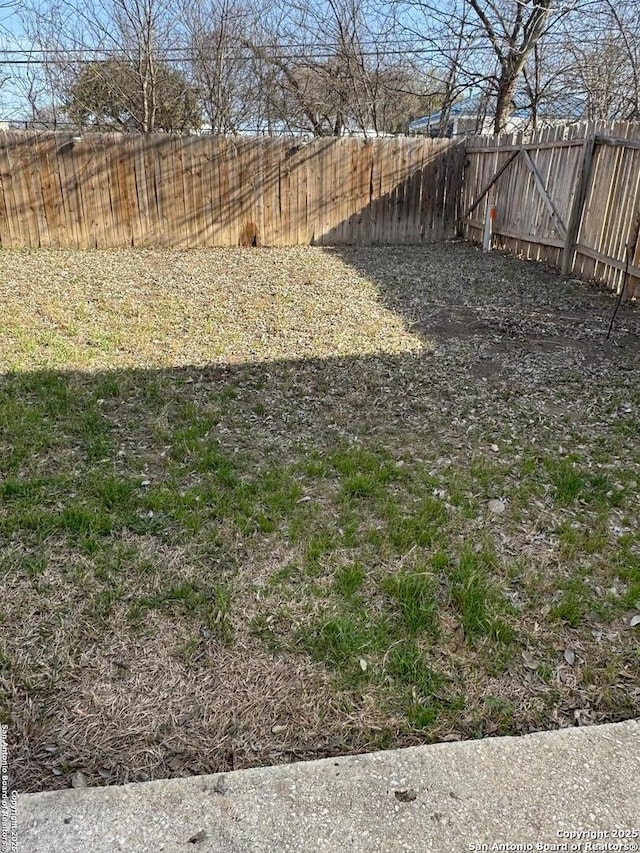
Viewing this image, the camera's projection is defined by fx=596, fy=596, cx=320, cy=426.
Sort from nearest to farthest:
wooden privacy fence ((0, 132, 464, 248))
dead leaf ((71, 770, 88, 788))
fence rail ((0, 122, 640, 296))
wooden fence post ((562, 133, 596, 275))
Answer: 1. dead leaf ((71, 770, 88, 788))
2. wooden fence post ((562, 133, 596, 275))
3. fence rail ((0, 122, 640, 296))
4. wooden privacy fence ((0, 132, 464, 248))

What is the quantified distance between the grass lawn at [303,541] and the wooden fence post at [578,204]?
2395 millimetres

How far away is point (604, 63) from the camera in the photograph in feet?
38.3

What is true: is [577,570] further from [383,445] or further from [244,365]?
[244,365]

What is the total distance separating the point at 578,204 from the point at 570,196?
26cm

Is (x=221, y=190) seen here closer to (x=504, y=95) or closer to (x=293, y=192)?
(x=293, y=192)

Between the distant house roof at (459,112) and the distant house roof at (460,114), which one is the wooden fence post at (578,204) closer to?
the distant house roof at (460,114)

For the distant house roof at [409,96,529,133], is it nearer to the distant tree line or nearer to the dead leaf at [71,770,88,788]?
the distant tree line

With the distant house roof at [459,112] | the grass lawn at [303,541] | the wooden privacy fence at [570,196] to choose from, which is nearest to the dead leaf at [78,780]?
the grass lawn at [303,541]

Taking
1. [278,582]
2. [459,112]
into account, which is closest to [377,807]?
[278,582]

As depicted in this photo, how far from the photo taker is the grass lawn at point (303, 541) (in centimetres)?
179

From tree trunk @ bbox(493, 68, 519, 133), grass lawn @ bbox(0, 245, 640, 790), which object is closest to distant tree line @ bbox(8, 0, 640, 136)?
tree trunk @ bbox(493, 68, 519, 133)

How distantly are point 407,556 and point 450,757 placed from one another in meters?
0.91

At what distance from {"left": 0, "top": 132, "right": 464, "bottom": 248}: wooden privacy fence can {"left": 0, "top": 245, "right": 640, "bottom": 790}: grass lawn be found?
411 centimetres

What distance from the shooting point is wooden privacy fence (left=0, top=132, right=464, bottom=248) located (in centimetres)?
836
